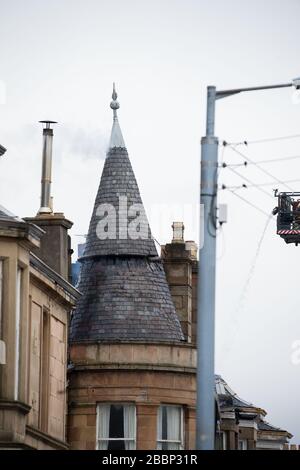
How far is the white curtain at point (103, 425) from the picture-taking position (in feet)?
182

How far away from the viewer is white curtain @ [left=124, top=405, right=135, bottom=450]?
55219 millimetres

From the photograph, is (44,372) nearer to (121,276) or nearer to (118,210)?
(121,276)

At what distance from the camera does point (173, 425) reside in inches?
2203

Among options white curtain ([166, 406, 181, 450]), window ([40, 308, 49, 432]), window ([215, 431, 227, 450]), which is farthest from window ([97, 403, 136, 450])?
window ([215, 431, 227, 450])

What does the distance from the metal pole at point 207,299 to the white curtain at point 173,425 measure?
68.7 feet

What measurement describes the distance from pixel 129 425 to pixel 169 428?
→ 1145 millimetres

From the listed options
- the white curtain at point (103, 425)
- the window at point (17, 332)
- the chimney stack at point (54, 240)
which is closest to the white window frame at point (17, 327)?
the window at point (17, 332)

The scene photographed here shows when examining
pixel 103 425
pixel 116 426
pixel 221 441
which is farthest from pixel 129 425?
pixel 221 441

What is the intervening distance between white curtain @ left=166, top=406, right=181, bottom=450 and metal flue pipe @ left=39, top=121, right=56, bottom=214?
6054mm

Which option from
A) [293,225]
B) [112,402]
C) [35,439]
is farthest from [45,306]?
[293,225]

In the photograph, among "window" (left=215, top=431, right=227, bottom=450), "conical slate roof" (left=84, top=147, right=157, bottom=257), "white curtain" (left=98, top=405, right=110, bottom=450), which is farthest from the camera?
"window" (left=215, top=431, right=227, bottom=450)

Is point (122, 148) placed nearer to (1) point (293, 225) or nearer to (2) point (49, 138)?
(2) point (49, 138)

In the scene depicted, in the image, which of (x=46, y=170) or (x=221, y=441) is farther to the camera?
(x=221, y=441)

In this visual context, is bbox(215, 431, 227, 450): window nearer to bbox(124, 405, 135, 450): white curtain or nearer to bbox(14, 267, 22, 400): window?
bbox(124, 405, 135, 450): white curtain
